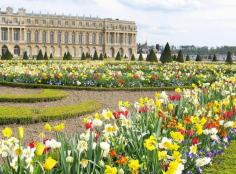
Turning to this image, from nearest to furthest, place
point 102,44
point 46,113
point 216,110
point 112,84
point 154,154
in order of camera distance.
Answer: point 154,154 → point 216,110 → point 46,113 → point 112,84 → point 102,44

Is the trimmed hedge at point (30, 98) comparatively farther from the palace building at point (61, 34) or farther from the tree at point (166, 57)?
the palace building at point (61, 34)

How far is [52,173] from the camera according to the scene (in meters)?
3.99

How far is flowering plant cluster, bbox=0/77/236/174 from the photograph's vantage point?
3.74m

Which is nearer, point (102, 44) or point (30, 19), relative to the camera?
point (30, 19)

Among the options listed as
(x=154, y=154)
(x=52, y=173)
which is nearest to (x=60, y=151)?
(x=52, y=173)

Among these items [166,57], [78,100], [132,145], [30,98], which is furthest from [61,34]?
[132,145]

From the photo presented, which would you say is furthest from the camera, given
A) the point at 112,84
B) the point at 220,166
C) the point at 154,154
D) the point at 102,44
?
the point at 102,44

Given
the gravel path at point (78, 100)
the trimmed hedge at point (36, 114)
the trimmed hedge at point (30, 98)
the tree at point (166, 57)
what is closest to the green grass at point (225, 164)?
the gravel path at point (78, 100)

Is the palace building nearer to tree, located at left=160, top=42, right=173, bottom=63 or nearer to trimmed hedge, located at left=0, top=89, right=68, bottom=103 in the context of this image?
tree, located at left=160, top=42, right=173, bottom=63

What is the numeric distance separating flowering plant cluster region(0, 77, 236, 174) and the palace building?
2820 inches

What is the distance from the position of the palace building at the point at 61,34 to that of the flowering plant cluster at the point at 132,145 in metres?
71.6

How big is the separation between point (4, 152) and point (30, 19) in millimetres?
81176

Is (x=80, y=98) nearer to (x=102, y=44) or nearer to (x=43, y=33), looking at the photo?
(x=43, y=33)

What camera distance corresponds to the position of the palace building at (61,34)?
261 ft
